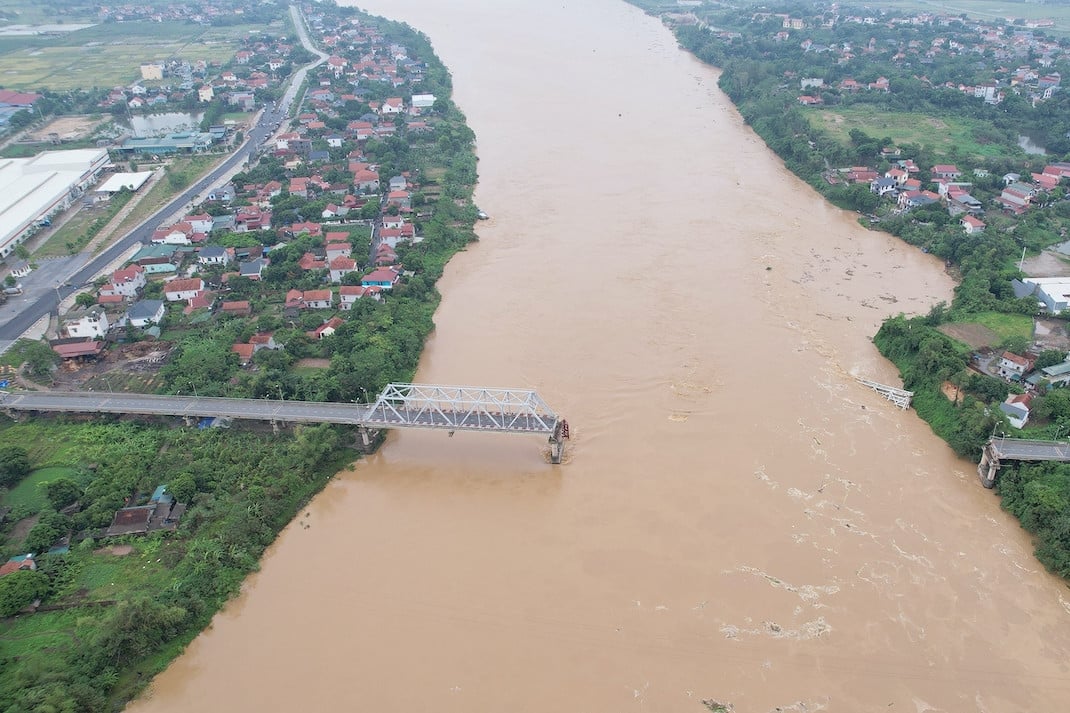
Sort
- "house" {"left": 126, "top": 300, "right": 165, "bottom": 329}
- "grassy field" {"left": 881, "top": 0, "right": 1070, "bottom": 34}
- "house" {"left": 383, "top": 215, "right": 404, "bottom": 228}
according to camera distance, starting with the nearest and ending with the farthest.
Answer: "house" {"left": 126, "top": 300, "right": 165, "bottom": 329} → "house" {"left": 383, "top": 215, "right": 404, "bottom": 228} → "grassy field" {"left": 881, "top": 0, "right": 1070, "bottom": 34}

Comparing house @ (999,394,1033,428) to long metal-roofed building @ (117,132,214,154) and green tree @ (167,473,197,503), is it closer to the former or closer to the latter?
green tree @ (167,473,197,503)

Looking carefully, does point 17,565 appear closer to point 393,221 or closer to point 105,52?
point 393,221

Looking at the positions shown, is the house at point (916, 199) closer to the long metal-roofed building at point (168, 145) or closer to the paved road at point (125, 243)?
the paved road at point (125, 243)

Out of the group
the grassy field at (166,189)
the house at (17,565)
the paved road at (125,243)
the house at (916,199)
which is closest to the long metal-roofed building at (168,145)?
the grassy field at (166,189)

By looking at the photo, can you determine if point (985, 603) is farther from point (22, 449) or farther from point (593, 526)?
point (22, 449)

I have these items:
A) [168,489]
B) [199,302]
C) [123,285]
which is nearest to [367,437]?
[168,489]

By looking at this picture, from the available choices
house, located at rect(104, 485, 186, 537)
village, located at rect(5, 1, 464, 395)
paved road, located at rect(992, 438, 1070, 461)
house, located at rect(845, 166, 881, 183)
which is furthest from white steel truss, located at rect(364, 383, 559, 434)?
house, located at rect(845, 166, 881, 183)
